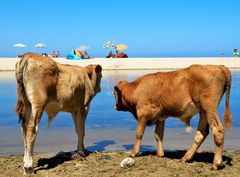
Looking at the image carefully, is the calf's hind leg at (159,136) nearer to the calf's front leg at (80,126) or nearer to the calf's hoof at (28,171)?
the calf's front leg at (80,126)

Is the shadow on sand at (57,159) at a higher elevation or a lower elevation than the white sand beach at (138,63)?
higher

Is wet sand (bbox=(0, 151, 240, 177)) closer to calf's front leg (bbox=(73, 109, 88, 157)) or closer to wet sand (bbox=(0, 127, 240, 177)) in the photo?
wet sand (bbox=(0, 127, 240, 177))

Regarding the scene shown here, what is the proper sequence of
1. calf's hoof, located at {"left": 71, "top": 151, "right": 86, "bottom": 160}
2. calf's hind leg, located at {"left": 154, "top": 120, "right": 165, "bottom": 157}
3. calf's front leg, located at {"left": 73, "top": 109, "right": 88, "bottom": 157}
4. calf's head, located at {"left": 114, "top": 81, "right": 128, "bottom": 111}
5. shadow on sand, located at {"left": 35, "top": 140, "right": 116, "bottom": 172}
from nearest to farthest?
1. shadow on sand, located at {"left": 35, "top": 140, "right": 116, "bottom": 172}
2. calf's hoof, located at {"left": 71, "top": 151, "right": 86, "bottom": 160}
3. calf's hind leg, located at {"left": 154, "top": 120, "right": 165, "bottom": 157}
4. calf's front leg, located at {"left": 73, "top": 109, "right": 88, "bottom": 157}
5. calf's head, located at {"left": 114, "top": 81, "right": 128, "bottom": 111}

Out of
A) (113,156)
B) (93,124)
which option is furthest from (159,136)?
(93,124)

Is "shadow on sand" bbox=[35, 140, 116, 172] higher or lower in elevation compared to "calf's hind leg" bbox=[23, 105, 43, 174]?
lower

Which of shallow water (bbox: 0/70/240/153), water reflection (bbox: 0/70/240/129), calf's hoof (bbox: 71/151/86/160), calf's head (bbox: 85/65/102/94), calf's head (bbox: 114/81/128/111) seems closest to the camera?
calf's hoof (bbox: 71/151/86/160)

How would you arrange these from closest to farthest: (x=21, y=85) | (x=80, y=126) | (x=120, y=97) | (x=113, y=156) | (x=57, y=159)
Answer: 1. (x=21, y=85)
2. (x=57, y=159)
3. (x=113, y=156)
4. (x=80, y=126)
5. (x=120, y=97)

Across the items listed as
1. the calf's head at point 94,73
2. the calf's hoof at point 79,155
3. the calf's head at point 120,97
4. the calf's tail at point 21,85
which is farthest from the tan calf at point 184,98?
the calf's tail at point 21,85

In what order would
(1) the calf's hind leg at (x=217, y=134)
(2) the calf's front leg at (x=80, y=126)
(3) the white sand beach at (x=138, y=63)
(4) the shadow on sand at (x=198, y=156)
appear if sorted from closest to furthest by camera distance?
1. (1) the calf's hind leg at (x=217, y=134)
2. (4) the shadow on sand at (x=198, y=156)
3. (2) the calf's front leg at (x=80, y=126)
4. (3) the white sand beach at (x=138, y=63)

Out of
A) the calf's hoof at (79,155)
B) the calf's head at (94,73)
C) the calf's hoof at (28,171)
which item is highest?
the calf's head at (94,73)

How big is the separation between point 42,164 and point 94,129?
12.1ft

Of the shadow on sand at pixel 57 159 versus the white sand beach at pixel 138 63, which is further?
the white sand beach at pixel 138 63

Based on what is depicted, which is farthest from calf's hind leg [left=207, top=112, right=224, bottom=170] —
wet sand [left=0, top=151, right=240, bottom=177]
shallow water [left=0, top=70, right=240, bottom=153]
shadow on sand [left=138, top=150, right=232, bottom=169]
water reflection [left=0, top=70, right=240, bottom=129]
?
water reflection [left=0, top=70, right=240, bottom=129]

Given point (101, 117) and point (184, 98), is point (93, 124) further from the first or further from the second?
point (184, 98)
